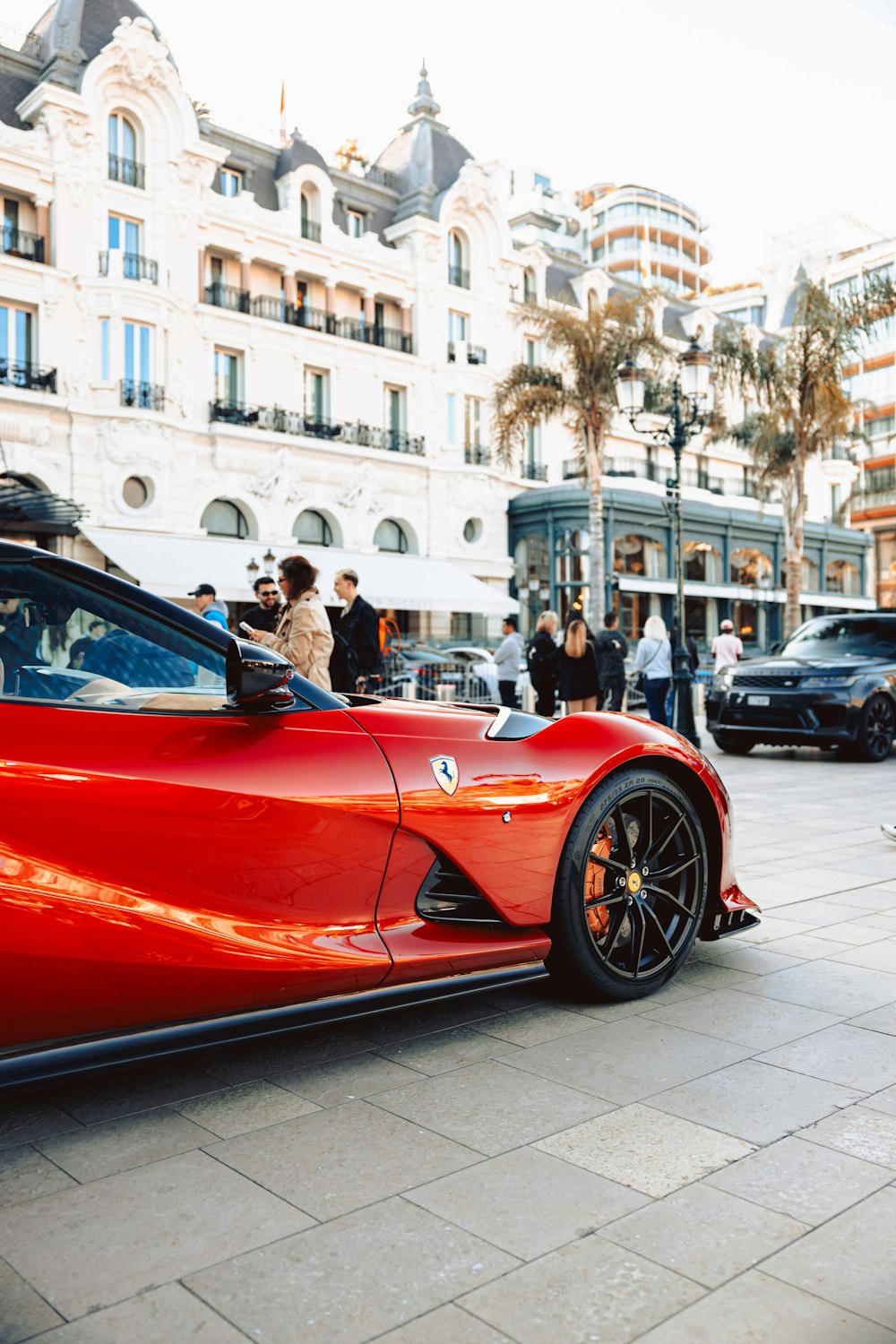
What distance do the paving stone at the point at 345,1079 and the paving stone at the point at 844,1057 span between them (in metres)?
1.06

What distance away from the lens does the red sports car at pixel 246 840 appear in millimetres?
2484

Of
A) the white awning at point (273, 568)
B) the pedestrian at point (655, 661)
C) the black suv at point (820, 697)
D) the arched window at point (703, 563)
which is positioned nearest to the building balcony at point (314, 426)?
the white awning at point (273, 568)

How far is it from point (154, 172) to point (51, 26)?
431cm

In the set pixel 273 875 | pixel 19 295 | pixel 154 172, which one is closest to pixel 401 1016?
pixel 273 875

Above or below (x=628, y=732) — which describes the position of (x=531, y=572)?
above

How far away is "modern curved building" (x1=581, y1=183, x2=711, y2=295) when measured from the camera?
242 feet

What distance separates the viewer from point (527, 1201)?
2.32 metres

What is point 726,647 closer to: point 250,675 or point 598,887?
point 598,887

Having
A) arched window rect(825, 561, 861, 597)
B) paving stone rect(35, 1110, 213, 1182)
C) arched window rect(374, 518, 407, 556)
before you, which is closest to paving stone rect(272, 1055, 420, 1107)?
paving stone rect(35, 1110, 213, 1182)

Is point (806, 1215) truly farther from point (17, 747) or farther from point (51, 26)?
point (51, 26)

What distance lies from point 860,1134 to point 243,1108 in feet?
4.96

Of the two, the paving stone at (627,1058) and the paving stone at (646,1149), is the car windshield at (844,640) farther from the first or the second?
the paving stone at (646,1149)

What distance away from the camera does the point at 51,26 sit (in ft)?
92.8

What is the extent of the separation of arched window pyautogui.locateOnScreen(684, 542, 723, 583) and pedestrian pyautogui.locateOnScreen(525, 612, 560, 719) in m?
29.4
